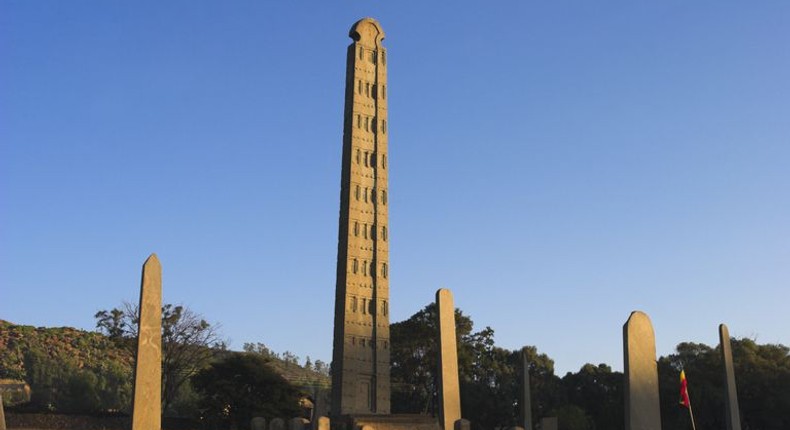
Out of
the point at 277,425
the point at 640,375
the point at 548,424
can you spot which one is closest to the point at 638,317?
the point at 640,375

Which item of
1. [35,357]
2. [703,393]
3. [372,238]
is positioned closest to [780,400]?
[703,393]

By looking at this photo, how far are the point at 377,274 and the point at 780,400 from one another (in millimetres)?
18815

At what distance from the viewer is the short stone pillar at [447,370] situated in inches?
341

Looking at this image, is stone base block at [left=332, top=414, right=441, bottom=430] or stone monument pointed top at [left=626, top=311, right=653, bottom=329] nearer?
stone monument pointed top at [left=626, top=311, right=653, bottom=329]

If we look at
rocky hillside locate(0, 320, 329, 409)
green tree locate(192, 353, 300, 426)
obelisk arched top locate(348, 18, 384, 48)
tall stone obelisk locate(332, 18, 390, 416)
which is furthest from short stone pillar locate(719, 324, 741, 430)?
rocky hillside locate(0, 320, 329, 409)

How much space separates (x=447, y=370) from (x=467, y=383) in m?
39.4

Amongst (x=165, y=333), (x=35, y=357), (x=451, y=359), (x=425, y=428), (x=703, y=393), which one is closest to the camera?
(x=451, y=359)

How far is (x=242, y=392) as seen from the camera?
34.0m

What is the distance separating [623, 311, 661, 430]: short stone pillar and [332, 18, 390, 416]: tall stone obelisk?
27.7 metres

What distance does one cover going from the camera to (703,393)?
38688 millimetres

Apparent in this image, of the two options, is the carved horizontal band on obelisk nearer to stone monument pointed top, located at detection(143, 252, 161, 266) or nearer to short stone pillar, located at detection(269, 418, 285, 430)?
stone monument pointed top, located at detection(143, 252, 161, 266)

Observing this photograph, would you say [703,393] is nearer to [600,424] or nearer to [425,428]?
[600,424]

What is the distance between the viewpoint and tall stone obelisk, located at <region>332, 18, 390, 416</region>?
1374 inches

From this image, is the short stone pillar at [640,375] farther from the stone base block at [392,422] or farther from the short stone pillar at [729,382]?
the stone base block at [392,422]
